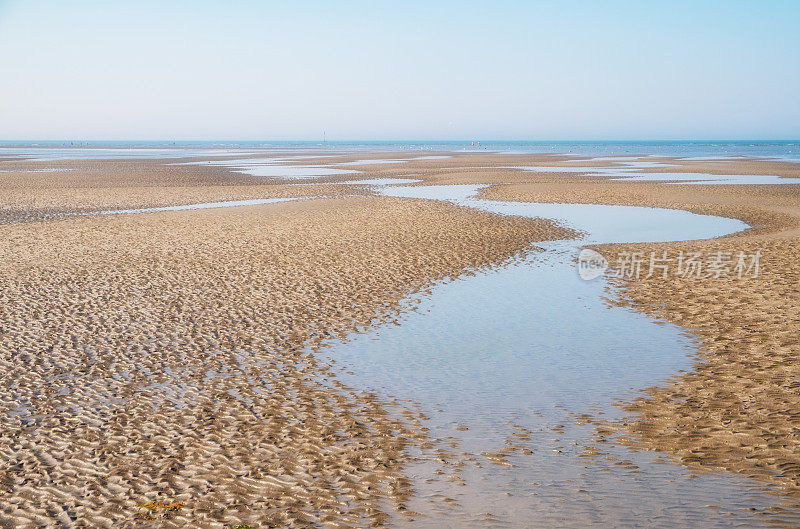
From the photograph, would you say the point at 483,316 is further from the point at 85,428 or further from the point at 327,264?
the point at 85,428

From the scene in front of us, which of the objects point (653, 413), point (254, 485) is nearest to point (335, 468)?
point (254, 485)

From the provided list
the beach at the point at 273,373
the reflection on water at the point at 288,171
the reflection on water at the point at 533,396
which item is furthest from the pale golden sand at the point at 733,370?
the reflection on water at the point at 288,171

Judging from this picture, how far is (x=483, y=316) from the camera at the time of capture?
1426 centimetres

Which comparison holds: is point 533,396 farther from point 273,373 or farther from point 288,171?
point 288,171

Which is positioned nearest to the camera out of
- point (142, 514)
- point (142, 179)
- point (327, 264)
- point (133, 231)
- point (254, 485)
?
point (142, 514)

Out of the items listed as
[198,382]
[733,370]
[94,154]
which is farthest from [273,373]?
[94,154]

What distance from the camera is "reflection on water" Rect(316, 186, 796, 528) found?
665 cm

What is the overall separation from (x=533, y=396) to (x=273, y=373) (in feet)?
13.3

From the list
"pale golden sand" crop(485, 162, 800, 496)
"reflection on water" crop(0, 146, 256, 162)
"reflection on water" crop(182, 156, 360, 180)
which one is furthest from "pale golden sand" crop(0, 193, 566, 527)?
"reflection on water" crop(0, 146, 256, 162)

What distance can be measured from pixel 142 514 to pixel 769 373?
884cm

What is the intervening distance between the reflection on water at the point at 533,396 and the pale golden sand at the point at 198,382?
661 millimetres

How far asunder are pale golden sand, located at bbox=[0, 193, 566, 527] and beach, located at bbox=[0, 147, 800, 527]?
38mm

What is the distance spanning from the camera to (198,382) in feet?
33.7

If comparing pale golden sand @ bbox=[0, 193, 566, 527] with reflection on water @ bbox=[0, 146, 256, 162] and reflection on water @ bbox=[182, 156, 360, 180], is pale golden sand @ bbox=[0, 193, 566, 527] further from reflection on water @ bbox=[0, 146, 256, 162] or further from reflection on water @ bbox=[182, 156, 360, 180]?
reflection on water @ bbox=[0, 146, 256, 162]
